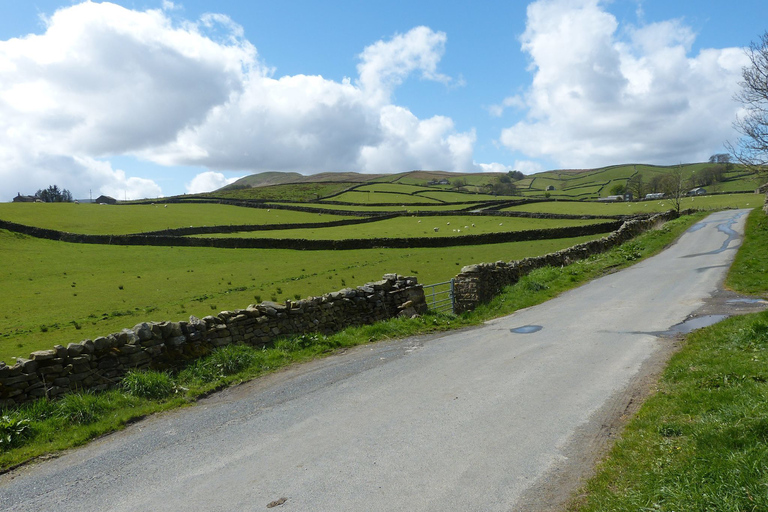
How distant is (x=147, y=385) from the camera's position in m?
8.80

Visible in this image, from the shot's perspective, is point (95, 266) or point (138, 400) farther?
point (95, 266)

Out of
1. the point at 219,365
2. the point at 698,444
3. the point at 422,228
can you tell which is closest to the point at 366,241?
the point at 422,228

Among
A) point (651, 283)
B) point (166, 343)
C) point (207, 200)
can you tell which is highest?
point (207, 200)

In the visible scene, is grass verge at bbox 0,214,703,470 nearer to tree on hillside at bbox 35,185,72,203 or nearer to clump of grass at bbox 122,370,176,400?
clump of grass at bbox 122,370,176,400

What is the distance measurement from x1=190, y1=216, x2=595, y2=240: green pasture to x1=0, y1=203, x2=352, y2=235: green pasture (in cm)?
976

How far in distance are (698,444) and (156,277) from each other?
115 feet

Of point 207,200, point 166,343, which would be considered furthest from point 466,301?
point 207,200

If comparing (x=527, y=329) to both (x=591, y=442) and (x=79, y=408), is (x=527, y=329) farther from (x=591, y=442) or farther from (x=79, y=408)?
(x=79, y=408)

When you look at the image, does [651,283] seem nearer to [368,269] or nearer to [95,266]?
[368,269]

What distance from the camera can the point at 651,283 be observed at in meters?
18.3

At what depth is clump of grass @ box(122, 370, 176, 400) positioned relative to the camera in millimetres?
8695

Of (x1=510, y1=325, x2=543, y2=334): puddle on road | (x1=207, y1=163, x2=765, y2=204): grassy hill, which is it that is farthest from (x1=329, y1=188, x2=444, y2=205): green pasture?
(x1=510, y1=325, x2=543, y2=334): puddle on road

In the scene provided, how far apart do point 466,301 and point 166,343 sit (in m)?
10.9

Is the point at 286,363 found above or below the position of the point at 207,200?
below
